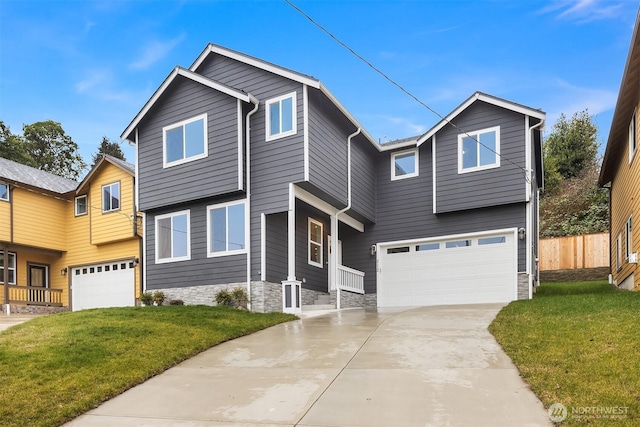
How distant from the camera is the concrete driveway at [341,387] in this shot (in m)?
4.48

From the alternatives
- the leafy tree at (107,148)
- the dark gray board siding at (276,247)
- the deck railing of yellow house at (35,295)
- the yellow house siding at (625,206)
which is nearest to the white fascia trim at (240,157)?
the dark gray board siding at (276,247)

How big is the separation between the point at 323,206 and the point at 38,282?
13.2 m

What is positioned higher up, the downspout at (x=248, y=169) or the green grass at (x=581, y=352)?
the downspout at (x=248, y=169)

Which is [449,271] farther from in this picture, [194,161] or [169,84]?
[169,84]

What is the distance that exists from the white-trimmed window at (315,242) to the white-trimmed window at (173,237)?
12.1ft

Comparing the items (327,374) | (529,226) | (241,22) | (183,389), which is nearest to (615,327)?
(327,374)

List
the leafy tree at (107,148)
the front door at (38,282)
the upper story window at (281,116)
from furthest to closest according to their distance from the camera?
the leafy tree at (107,148)
the front door at (38,282)
the upper story window at (281,116)

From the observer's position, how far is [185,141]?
13.9 m

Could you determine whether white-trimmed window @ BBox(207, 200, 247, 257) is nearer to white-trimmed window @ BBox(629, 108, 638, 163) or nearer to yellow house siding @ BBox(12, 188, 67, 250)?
yellow house siding @ BBox(12, 188, 67, 250)

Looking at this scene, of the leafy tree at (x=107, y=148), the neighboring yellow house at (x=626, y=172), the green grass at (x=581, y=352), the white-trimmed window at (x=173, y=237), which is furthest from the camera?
the leafy tree at (x=107, y=148)

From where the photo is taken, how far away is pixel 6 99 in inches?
1057

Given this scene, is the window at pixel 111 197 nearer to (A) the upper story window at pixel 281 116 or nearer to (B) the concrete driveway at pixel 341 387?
(A) the upper story window at pixel 281 116

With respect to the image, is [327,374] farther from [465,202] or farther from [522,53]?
[522,53]

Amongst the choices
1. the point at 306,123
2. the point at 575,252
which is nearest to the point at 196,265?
the point at 306,123
